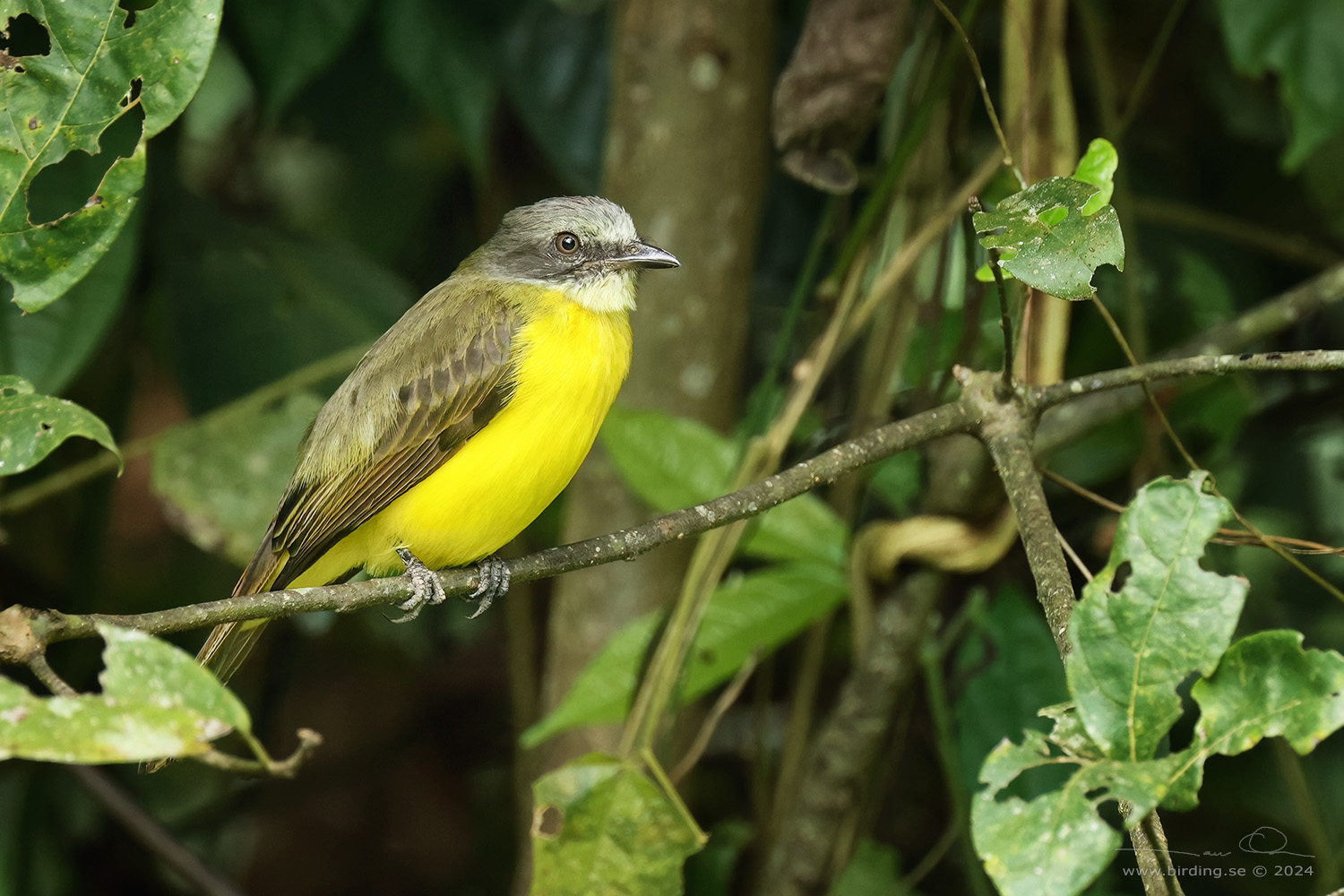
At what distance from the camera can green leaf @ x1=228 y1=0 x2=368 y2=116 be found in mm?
2732

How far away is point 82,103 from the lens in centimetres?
158

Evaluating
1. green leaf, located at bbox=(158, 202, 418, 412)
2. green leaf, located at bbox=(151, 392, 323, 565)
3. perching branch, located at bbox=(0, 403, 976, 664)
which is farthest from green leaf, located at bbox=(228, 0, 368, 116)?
perching branch, located at bbox=(0, 403, 976, 664)

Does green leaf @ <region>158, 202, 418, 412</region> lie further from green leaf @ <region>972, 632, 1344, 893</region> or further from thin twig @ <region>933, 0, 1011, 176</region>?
green leaf @ <region>972, 632, 1344, 893</region>

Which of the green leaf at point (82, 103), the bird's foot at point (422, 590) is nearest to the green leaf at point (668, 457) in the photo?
the bird's foot at point (422, 590)

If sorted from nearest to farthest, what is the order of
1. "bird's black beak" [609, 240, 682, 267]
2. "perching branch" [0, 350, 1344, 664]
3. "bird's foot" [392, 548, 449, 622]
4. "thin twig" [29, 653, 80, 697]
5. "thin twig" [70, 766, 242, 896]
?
"thin twig" [29, 653, 80, 697] → "perching branch" [0, 350, 1344, 664] → "bird's foot" [392, 548, 449, 622] → "bird's black beak" [609, 240, 682, 267] → "thin twig" [70, 766, 242, 896]

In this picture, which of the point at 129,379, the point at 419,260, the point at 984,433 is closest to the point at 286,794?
the point at 129,379

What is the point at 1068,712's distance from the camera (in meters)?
1.31

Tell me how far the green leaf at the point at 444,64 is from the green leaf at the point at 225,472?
29.8 inches

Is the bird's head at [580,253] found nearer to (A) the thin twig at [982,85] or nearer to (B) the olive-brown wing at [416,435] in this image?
(B) the olive-brown wing at [416,435]

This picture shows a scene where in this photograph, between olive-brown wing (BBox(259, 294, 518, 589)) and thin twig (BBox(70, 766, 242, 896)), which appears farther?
thin twig (BBox(70, 766, 242, 896))

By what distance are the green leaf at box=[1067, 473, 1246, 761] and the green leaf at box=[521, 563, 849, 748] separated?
116 centimetres

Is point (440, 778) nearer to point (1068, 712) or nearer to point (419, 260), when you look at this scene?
point (419, 260)

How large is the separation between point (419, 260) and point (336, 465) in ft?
5.13
